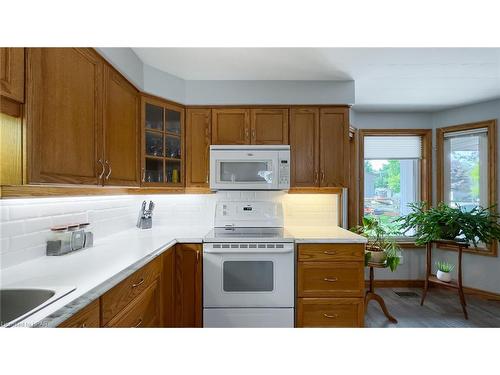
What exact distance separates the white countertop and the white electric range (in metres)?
0.18

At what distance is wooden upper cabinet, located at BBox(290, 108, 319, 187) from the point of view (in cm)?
262

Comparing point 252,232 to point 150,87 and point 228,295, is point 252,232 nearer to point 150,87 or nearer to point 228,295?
point 228,295

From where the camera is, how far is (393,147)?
3.69 meters

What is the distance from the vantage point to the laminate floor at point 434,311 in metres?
2.65

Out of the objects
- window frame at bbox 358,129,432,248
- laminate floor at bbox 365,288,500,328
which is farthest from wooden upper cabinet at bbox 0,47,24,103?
→ window frame at bbox 358,129,432,248

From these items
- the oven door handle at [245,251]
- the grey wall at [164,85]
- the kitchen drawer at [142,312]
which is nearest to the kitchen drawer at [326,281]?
the oven door handle at [245,251]

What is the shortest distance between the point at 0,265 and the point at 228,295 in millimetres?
1427

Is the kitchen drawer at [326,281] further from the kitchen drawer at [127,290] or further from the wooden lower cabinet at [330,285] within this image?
the kitchen drawer at [127,290]

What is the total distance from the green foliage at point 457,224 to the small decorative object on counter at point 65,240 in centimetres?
330

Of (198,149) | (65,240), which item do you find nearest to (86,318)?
(65,240)

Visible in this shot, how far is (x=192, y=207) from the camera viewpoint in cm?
291

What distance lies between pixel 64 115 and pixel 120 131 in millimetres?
660
